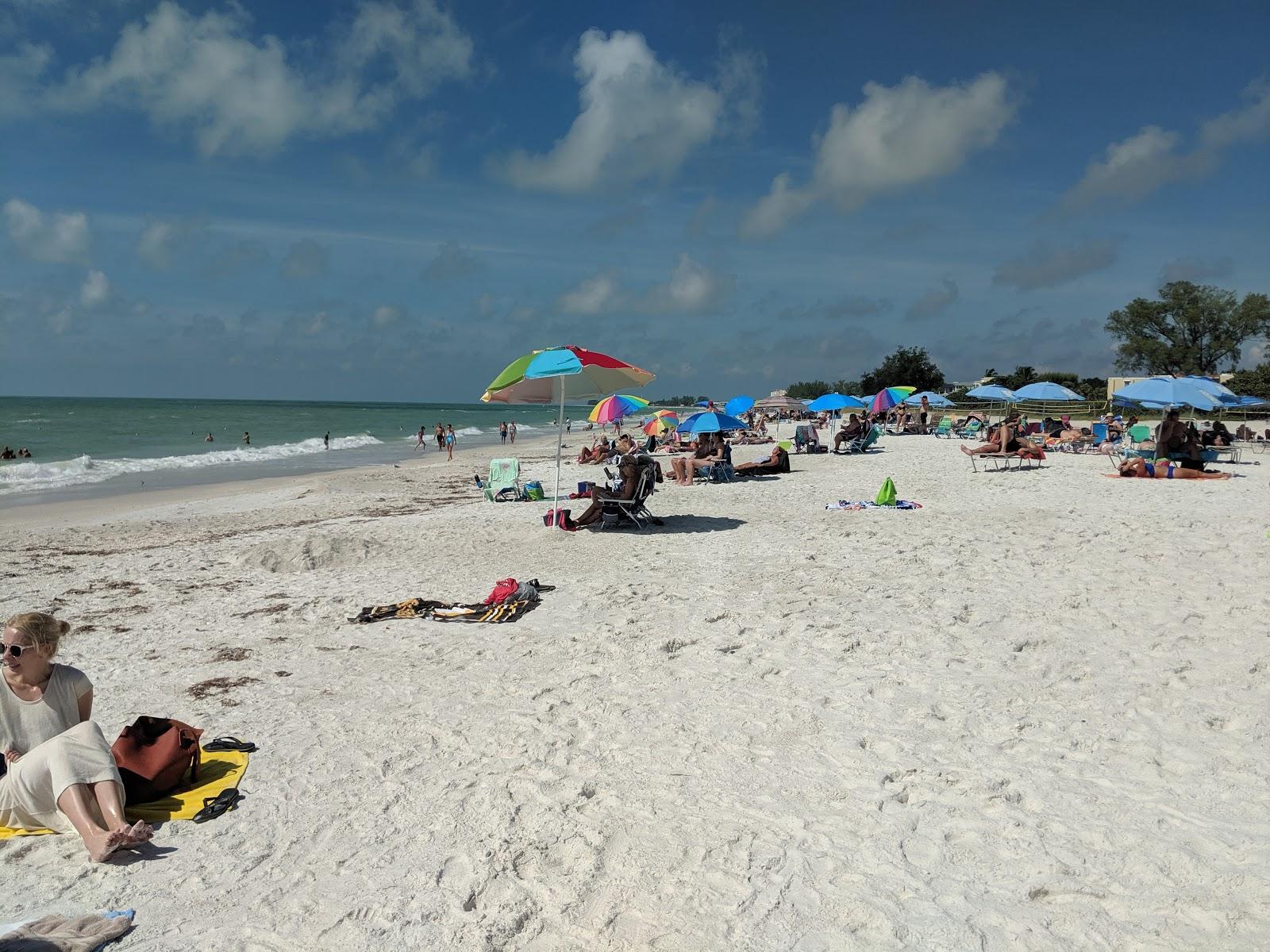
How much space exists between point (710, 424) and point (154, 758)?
11908 mm

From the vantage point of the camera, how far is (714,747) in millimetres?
3818

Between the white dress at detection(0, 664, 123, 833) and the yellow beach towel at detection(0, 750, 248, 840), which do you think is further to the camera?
the yellow beach towel at detection(0, 750, 248, 840)

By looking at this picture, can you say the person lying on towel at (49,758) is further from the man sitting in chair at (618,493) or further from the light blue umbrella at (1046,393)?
the light blue umbrella at (1046,393)

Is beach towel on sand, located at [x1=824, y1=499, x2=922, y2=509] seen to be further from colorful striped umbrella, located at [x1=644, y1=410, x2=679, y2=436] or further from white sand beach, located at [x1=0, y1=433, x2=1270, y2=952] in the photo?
colorful striped umbrella, located at [x1=644, y1=410, x2=679, y2=436]

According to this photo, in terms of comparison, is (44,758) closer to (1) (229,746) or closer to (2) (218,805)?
(2) (218,805)

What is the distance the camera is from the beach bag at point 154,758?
3.36 m

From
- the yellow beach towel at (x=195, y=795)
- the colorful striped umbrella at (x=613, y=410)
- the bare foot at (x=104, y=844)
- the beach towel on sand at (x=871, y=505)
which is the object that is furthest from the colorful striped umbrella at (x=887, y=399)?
the bare foot at (x=104, y=844)

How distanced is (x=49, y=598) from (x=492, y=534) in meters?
4.38

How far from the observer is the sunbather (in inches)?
613

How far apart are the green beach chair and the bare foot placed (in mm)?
10540

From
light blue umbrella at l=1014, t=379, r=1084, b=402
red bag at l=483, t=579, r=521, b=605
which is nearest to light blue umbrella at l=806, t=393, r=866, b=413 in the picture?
light blue umbrella at l=1014, t=379, r=1084, b=402

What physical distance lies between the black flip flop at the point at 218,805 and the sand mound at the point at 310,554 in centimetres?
491

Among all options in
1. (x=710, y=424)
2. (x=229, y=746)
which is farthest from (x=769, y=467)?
(x=229, y=746)

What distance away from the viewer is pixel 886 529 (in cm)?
913
